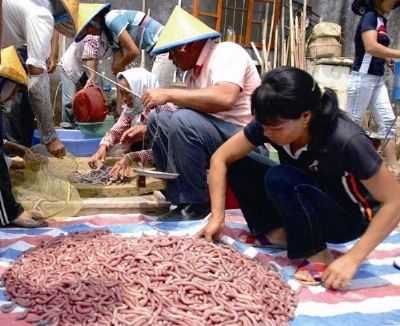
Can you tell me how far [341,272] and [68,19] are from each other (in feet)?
8.43

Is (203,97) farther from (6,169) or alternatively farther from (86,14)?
(86,14)

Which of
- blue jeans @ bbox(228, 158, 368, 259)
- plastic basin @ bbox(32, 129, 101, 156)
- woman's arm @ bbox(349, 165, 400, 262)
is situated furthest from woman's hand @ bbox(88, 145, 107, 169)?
woman's arm @ bbox(349, 165, 400, 262)

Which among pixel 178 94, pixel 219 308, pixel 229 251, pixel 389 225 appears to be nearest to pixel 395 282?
pixel 389 225

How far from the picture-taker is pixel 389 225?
7.46 ft

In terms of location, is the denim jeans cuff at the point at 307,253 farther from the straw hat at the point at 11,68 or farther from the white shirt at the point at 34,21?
the white shirt at the point at 34,21

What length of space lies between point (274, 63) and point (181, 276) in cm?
760

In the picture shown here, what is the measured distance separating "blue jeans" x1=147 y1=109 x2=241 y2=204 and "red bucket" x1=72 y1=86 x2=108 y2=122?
6.60 feet

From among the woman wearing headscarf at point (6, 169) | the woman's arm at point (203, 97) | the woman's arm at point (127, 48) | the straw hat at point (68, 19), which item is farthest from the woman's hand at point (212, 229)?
the woman's arm at point (127, 48)

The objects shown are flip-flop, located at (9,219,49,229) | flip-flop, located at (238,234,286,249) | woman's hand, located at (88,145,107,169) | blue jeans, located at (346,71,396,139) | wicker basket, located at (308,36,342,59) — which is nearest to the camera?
flip-flop, located at (238,234,286,249)

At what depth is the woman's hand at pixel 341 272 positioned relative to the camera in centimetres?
234

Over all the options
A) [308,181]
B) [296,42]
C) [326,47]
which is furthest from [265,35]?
[308,181]

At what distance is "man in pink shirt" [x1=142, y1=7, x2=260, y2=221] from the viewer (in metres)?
3.22

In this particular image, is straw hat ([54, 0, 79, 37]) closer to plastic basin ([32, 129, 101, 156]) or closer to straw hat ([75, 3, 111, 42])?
straw hat ([75, 3, 111, 42])

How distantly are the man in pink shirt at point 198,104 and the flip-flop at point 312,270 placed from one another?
943 mm
